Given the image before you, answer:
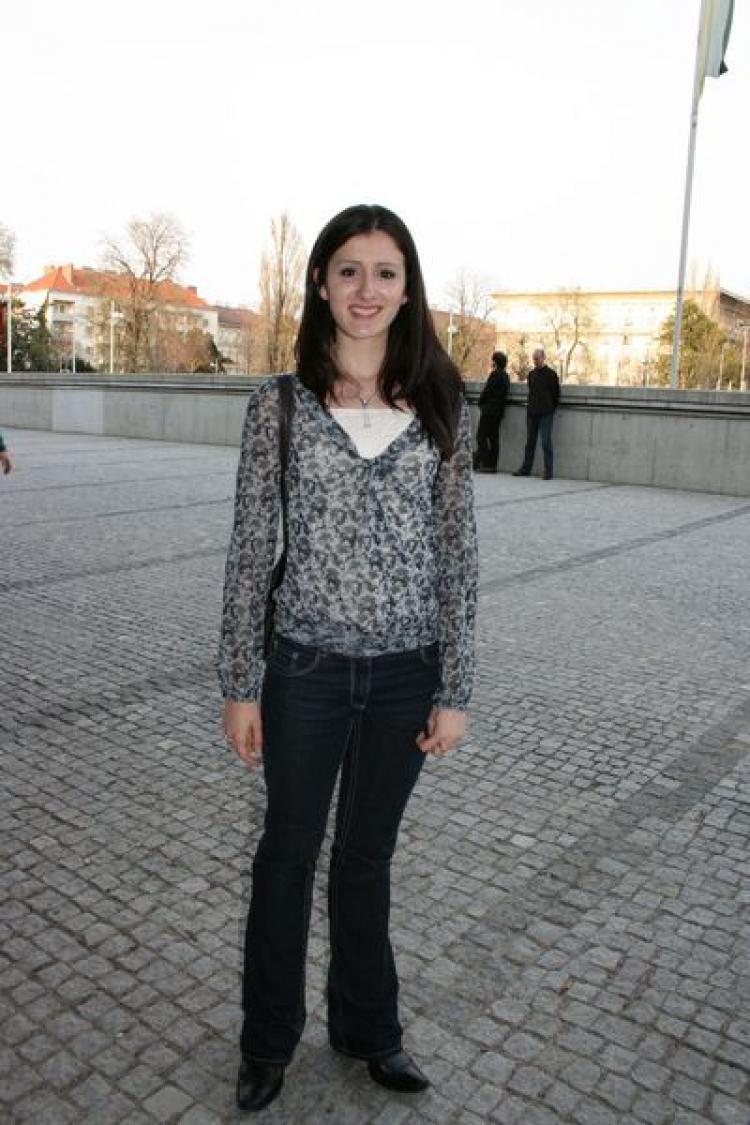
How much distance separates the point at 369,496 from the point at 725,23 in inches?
665

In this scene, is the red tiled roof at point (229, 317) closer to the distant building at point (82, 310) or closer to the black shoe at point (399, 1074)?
the distant building at point (82, 310)

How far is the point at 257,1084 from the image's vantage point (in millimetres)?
2193

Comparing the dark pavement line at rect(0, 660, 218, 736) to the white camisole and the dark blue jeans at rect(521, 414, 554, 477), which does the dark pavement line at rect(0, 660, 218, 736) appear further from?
the dark blue jeans at rect(521, 414, 554, 477)

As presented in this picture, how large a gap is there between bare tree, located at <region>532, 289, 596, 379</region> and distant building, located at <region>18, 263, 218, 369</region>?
Answer: 27.2m

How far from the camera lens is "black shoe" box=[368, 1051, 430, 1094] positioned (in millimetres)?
2258

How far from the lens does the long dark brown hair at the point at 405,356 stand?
213cm

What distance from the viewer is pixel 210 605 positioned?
6555 millimetres

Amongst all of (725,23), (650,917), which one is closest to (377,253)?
(650,917)

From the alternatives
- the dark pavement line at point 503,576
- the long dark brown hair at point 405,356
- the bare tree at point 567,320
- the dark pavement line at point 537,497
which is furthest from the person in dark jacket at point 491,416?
the bare tree at point 567,320

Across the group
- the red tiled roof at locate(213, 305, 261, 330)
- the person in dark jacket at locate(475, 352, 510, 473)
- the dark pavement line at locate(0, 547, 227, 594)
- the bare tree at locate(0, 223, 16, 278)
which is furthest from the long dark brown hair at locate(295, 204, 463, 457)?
the red tiled roof at locate(213, 305, 261, 330)

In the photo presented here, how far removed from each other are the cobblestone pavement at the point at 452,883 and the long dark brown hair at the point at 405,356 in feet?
4.60

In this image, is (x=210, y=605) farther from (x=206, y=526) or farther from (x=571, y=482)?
(x=571, y=482)

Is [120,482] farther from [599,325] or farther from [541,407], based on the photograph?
[599,325]

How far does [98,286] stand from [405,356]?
61881mm
